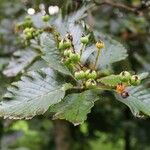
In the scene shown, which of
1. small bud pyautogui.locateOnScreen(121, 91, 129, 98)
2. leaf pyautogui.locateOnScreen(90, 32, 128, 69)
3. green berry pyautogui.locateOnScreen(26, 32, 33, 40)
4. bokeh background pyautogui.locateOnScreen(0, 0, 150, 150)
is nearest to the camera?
small bud pyautogui.locateOnScreen(121, 91, 129, 98)

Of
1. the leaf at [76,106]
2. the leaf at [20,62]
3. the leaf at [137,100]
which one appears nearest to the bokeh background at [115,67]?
the leaf at [20,62]

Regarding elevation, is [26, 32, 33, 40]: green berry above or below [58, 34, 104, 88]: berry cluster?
below

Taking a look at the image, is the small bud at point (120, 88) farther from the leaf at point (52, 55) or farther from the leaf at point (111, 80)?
the leaf at point (52, 55)

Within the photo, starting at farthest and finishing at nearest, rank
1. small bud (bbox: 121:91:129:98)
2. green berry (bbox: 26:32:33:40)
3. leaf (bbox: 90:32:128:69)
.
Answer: green berry (bbox: 26:32:33:40) < leaf (bbox: 90:32:128:69) < small bud (bbox: 121:91:129:98)

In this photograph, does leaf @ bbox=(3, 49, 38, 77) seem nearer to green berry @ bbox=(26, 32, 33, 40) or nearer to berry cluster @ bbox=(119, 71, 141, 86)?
green berry @ bbox=(26, 32, 33, 40)

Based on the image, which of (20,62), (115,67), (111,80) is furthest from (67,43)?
(20,62)

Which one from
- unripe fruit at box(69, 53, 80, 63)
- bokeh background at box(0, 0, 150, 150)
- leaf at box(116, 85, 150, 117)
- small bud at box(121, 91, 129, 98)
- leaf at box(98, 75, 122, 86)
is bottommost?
bokeh background at box(0, 0, 150, 150)

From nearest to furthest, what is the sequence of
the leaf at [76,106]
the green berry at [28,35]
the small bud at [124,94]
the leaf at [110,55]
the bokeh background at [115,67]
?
the leaf at [76,106] → the small bud at [124,94] → the leaf at [110,55] → the green berry at [28,35] → the bokeh background at [115,67]

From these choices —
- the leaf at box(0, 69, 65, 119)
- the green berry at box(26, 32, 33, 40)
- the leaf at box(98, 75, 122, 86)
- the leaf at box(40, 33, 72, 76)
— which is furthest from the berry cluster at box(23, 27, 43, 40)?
the leaf at box(98, 75, 122, 86)
